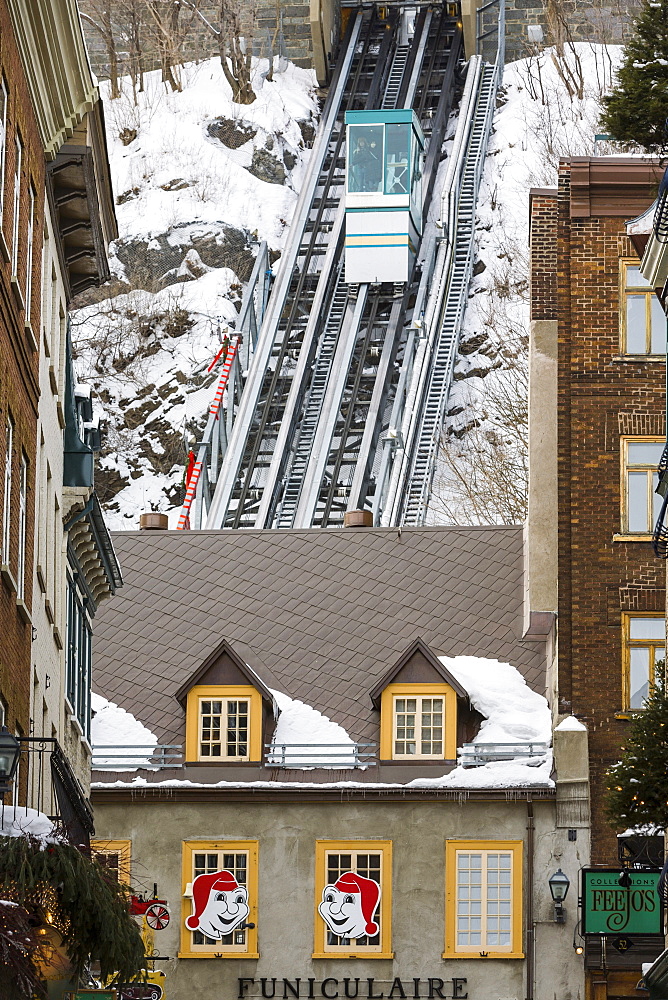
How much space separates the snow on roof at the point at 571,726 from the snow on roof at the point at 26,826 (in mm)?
21596

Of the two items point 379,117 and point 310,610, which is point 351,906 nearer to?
point 310,610

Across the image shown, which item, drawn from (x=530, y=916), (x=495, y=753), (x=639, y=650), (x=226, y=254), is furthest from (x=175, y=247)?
(x=530, y=916)

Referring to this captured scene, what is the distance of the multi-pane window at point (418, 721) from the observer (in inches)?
1465

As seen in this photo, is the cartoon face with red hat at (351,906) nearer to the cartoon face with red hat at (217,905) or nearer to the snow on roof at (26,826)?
the cartoon face with red hat at (217,905)

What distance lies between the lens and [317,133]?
75.1 meters

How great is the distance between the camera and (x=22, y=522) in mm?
22812

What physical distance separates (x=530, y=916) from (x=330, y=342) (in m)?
30.0

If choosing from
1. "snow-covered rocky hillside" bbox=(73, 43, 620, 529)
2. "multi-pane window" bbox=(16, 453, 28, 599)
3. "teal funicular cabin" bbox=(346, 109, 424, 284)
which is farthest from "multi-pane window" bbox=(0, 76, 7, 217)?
"teal funicular cabin" bbox=(346, 109, 424, 284)

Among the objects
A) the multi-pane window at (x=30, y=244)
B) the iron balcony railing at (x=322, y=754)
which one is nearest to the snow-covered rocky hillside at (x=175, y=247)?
the iron balcony railing at (x=322, y=754)

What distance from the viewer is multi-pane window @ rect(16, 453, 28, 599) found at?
22319 mm

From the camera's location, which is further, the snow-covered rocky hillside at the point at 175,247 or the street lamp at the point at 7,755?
the snow-covered rocky hillside at the point at 175,247

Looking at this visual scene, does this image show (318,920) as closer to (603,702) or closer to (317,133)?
(603,702)

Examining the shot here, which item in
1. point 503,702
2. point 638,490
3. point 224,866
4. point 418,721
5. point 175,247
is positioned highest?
point 175,247

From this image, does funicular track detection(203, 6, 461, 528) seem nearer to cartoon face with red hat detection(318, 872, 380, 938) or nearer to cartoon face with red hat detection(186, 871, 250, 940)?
cartoon face with red hat detection(186, 871, 250, 940)
